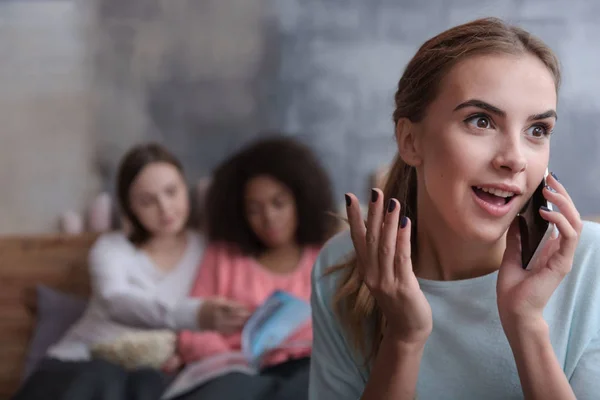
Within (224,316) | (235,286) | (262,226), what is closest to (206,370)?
(224,316)

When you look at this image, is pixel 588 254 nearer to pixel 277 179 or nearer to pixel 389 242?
pixel 389 242

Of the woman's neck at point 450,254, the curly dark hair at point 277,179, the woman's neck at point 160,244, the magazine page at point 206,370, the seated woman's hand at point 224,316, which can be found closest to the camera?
the woman's neck at point 450,254

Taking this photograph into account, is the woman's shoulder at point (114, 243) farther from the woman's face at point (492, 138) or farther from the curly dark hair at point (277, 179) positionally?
the woman's face at point (492, 138)

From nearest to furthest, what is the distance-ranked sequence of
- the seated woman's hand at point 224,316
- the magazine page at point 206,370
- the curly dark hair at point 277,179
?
the magazine page at point 206,370, the seated woman's hand at point 224,316, the curly dark hair at point 277,179

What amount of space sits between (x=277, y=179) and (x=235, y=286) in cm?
28

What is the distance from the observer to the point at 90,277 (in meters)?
2.08

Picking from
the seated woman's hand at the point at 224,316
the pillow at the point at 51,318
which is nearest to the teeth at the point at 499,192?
the seated woman's hand at the point at 224,316

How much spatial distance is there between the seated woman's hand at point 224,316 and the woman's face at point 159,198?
0.27 m

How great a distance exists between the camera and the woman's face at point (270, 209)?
1827mm

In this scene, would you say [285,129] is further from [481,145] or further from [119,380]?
[481,145]

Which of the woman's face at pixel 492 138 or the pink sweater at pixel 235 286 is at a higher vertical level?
the woman's face at pixel 492 138

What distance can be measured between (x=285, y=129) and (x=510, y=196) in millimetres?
1340

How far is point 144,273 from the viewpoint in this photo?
1.92 m

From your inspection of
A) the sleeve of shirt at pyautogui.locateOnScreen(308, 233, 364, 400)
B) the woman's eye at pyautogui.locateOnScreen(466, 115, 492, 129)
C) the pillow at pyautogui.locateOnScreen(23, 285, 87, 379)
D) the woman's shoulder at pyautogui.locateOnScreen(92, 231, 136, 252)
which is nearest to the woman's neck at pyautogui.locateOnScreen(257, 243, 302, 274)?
the woman's shoulder at pyautogui.locateOnScreen(92, 231, 136, 252)
